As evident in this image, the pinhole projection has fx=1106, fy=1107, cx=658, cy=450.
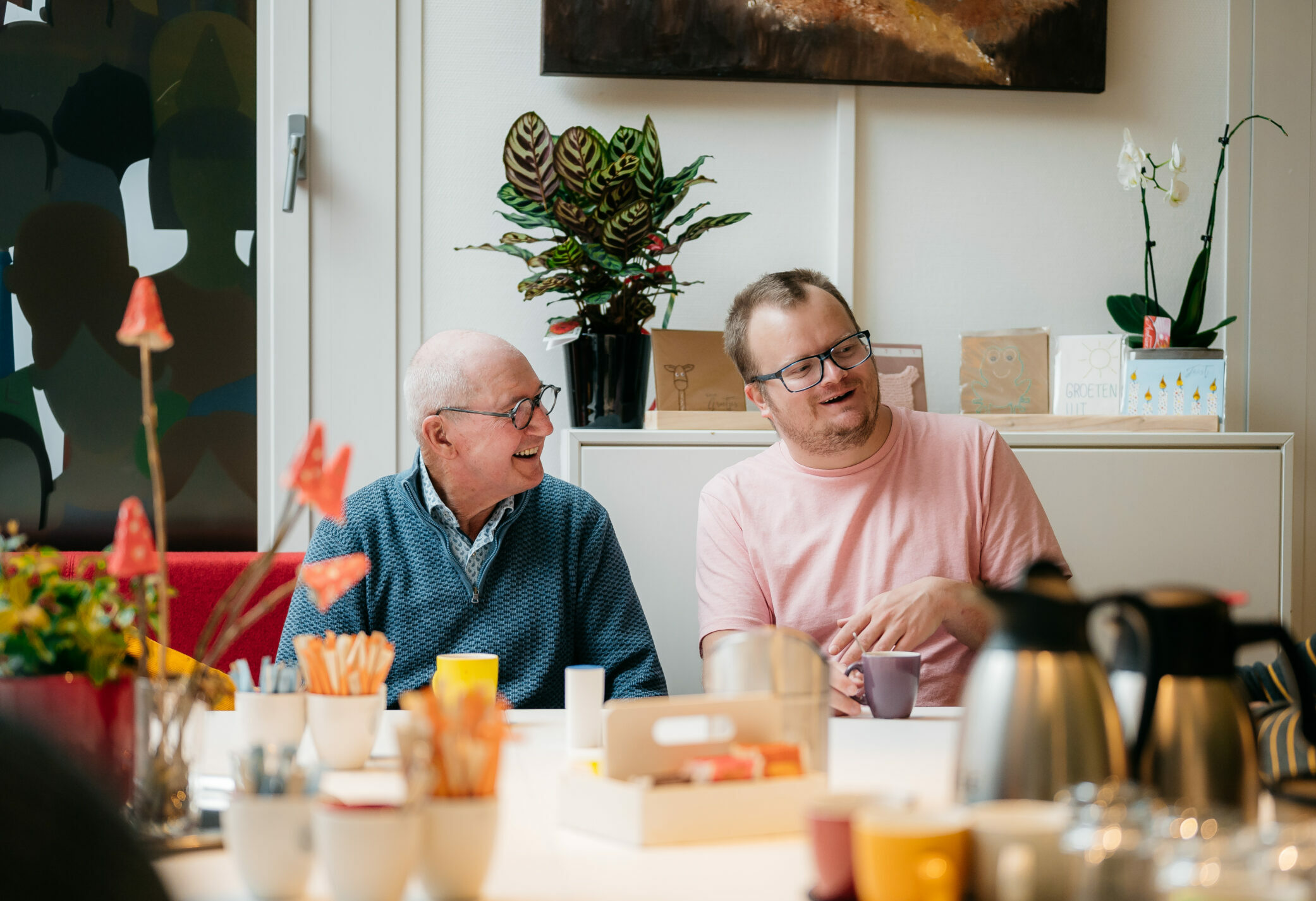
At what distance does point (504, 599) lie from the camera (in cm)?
204

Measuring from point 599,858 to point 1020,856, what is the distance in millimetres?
367

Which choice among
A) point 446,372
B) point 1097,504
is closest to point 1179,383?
point 1097,504

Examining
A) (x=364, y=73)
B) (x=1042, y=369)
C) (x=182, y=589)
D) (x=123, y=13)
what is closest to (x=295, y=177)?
(x=364, y=73)

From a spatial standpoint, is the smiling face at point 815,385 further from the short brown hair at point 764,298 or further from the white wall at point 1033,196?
the white wall at point 1033,196

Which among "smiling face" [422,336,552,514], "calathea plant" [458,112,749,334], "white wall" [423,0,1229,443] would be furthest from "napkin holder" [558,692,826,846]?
"white wall" [423,0,1229,443]

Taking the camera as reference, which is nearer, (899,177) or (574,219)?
(574,219)

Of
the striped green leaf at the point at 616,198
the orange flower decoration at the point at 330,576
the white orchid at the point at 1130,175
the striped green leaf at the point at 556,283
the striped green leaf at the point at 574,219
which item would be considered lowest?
the orange flower decoration at the point at 330,576

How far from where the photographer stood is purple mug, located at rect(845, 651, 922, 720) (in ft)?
4.95

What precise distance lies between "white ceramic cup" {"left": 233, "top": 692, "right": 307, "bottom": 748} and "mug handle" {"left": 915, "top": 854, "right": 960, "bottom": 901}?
2.40ft

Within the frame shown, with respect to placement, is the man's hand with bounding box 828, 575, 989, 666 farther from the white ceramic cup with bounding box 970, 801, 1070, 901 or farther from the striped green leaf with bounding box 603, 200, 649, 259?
the white ceramic cup with bounding box 970, 801, 1070, 901

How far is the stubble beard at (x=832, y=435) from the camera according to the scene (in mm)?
2137

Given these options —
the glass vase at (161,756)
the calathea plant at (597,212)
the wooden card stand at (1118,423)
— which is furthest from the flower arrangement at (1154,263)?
the glass vase at (161,756)

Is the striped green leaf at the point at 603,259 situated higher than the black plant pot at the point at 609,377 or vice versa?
the striped green leaf at the point at 603,259

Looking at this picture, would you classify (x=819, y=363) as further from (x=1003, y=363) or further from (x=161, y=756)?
(x=161, y=756)
